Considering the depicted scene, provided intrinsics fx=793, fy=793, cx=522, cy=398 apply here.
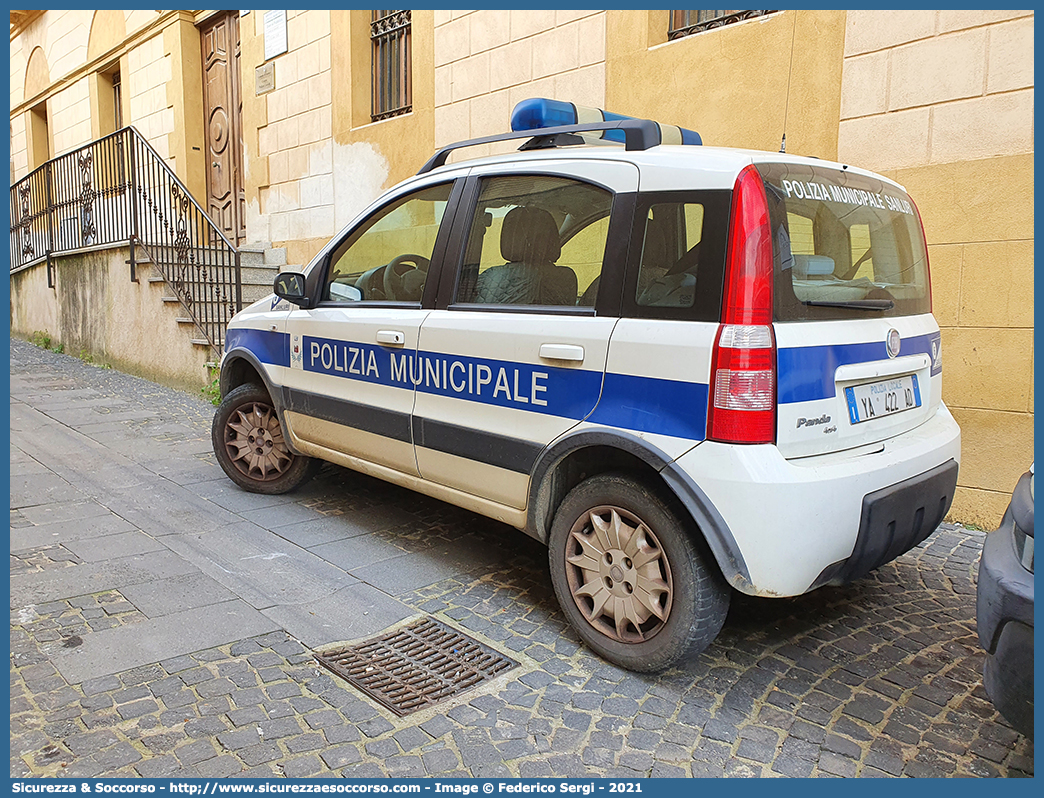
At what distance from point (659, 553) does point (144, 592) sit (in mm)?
2161

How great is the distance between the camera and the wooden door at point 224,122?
10.7 m

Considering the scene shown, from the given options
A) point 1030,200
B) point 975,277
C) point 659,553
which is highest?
point 1030,200

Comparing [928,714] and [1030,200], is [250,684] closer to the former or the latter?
[928,714]

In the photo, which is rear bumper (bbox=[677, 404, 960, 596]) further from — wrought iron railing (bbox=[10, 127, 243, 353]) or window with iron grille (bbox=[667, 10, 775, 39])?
wrought iron railing (bbox=[10, 127, 243, 353])

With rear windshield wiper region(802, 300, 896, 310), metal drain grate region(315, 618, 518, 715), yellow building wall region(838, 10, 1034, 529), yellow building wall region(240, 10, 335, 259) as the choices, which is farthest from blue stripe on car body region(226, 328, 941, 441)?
yellow building wall region(240, 10, 335, 259)

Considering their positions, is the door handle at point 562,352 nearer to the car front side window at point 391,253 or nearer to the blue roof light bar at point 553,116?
the car front side window at point 391,253

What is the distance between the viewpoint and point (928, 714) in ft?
8.43

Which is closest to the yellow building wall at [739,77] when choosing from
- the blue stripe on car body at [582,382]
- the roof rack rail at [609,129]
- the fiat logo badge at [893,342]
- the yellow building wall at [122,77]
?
the roof rack rail at [609,129]

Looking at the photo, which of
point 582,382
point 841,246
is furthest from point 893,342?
point 582,382

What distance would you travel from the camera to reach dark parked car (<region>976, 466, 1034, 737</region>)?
1914 mm

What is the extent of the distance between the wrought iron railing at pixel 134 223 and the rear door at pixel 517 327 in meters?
5.22

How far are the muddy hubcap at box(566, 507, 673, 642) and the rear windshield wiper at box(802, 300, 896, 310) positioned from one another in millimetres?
928

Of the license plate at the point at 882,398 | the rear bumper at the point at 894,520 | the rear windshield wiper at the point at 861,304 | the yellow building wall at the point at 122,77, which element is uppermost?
the yellow building wall at the point at 122,77
